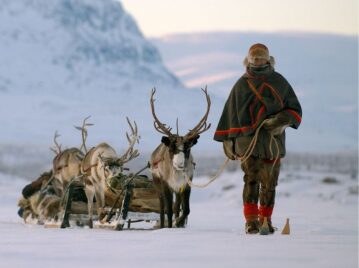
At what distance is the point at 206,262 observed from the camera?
8133 mm

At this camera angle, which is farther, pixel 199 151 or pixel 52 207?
pixel 199 151

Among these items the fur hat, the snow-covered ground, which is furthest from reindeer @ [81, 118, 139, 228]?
the fur hat

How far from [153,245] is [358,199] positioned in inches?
937

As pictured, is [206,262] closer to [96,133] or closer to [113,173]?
[113,173]

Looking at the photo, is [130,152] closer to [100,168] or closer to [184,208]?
[100,168]

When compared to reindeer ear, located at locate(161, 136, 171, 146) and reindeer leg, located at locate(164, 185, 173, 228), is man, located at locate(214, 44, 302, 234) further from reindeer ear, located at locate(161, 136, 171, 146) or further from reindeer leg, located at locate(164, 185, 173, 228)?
reindeer leg, located at locate(164, 185, 173, 228)

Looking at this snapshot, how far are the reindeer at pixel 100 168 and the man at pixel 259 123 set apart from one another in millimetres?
2571

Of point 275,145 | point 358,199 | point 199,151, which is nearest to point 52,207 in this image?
point 275,145

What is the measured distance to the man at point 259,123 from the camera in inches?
420

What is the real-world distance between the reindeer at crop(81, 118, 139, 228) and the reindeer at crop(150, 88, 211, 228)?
2.23 feet

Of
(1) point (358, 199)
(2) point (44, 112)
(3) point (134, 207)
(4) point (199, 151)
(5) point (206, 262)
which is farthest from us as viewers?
(2) point (44, 112)

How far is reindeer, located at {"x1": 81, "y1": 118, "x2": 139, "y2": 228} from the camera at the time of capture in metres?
13.2

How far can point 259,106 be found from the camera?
10.7 metres

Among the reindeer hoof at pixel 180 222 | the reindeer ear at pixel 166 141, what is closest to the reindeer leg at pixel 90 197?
the reindeer hoof at pixel 180 222
